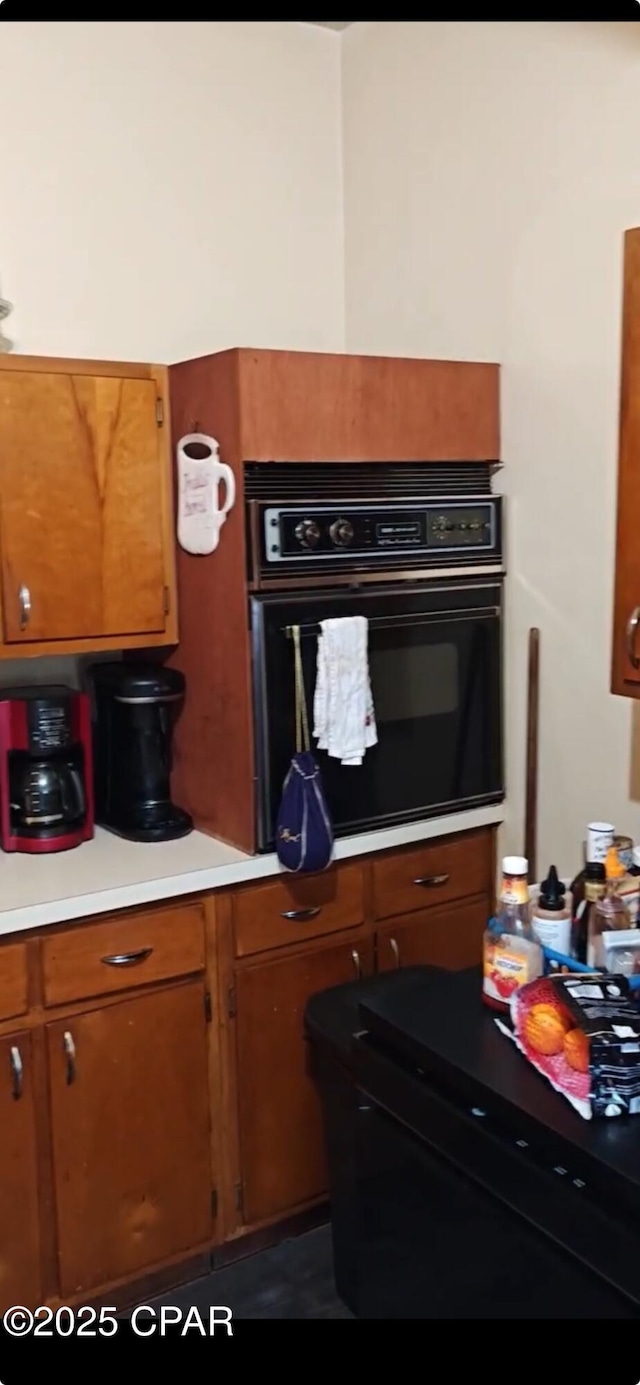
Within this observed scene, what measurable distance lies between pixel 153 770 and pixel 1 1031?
0.62m

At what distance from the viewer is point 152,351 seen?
8.77 ft

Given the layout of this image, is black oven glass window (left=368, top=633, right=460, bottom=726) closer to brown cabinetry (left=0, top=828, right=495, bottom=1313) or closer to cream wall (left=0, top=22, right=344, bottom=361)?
brown cabinetry (left=0, top=828, right=495, bottom=1313)

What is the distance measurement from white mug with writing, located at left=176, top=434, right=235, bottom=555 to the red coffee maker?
40 cm

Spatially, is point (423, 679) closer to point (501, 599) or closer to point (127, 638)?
point (501, 599)

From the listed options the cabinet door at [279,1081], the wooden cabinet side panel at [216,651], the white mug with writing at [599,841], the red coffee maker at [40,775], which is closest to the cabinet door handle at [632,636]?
the white mug with writing at [599,841]

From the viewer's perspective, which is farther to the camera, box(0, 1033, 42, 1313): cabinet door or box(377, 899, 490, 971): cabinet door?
box(377, 899, 490, 971): cabinet door

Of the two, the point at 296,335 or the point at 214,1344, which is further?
the point at 296,335

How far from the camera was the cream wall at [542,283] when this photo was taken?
7.19 feet

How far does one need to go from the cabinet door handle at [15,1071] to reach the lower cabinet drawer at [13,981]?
62mm

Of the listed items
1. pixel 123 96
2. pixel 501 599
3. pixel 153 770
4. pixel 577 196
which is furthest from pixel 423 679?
pixel 123 96

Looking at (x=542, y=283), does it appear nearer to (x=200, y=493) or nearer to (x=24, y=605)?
(x=200, y=493)

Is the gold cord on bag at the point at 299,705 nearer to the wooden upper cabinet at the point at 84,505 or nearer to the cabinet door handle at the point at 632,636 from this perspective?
the wooden upper cabinet at the point at 84,505

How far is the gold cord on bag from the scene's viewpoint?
7.23 ft

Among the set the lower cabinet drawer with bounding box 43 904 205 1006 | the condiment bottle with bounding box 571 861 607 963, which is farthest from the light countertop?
the condiment bottle with bounding box 571 861 607 963
